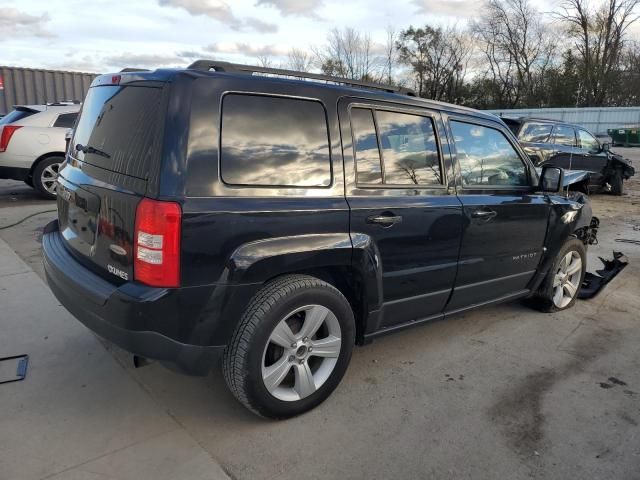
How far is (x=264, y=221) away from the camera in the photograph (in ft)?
8.20

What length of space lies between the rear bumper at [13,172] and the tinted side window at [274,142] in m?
8.08

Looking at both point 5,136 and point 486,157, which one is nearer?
point 486,157

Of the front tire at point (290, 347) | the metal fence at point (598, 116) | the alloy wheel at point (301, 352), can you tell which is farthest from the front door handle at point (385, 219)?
the metal fence at point (598, 116)

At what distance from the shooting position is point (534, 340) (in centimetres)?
402

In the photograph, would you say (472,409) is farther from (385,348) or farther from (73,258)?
(73,258)

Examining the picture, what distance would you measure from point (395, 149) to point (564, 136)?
918cm

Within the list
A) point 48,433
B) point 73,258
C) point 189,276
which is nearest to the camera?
point 189,276

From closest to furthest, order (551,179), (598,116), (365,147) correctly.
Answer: (365,147)
(551,179)
(598,116)

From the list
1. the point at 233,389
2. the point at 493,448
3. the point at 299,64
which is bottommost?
the point at 493,448

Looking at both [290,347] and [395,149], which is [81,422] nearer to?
[290,347]

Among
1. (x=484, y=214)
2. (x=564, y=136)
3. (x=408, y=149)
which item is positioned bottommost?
(x=484, y=214)

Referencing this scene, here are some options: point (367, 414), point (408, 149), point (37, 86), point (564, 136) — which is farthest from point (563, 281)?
point (37, 86)

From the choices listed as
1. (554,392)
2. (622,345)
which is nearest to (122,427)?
(554,392)

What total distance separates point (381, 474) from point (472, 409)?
850mm
